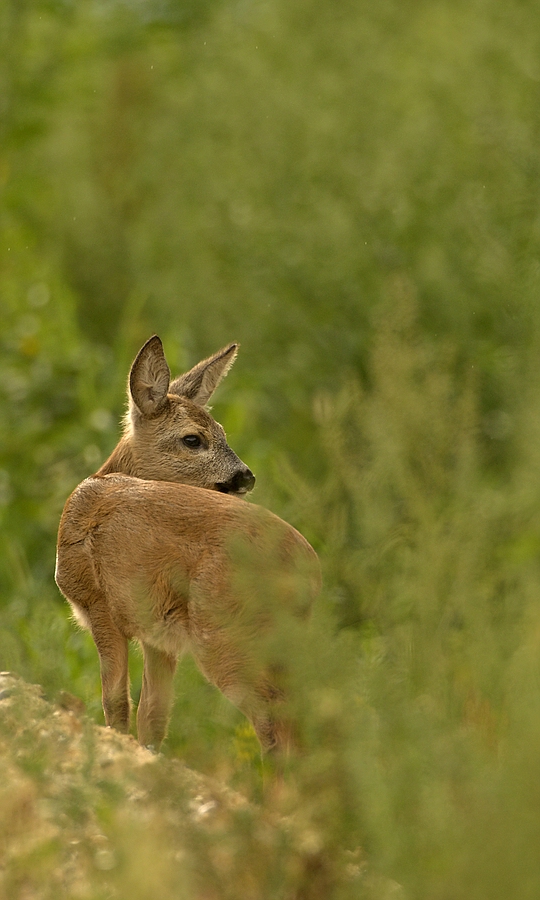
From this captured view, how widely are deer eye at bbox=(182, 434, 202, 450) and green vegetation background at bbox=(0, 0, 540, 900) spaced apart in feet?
2.40

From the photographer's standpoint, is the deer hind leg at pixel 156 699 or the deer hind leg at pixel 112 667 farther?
the deer hind leg at pixel 156 699

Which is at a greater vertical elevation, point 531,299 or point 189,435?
point 531,299

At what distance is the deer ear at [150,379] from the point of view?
6.24 metres

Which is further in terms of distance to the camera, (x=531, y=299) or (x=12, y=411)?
(x=12, y=411)

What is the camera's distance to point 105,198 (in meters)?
19.0

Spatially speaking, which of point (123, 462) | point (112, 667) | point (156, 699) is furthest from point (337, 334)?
point (112, 667)

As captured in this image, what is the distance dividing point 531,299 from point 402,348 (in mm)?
1585

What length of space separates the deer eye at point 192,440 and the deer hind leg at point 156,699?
0.99 meters

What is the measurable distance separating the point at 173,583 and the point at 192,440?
1.37m

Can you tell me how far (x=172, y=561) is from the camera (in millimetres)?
5090

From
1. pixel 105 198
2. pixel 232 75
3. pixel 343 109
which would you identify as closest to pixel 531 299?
pixel 343 109

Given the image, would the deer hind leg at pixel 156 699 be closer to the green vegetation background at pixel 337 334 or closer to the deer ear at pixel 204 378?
the green vegetation background at pixel 337 334

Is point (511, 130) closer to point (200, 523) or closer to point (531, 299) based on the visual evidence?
point (531, 299)

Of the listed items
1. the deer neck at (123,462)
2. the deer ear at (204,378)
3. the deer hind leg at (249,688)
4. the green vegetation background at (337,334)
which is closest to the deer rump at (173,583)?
the deer hind leg at (249,688)
